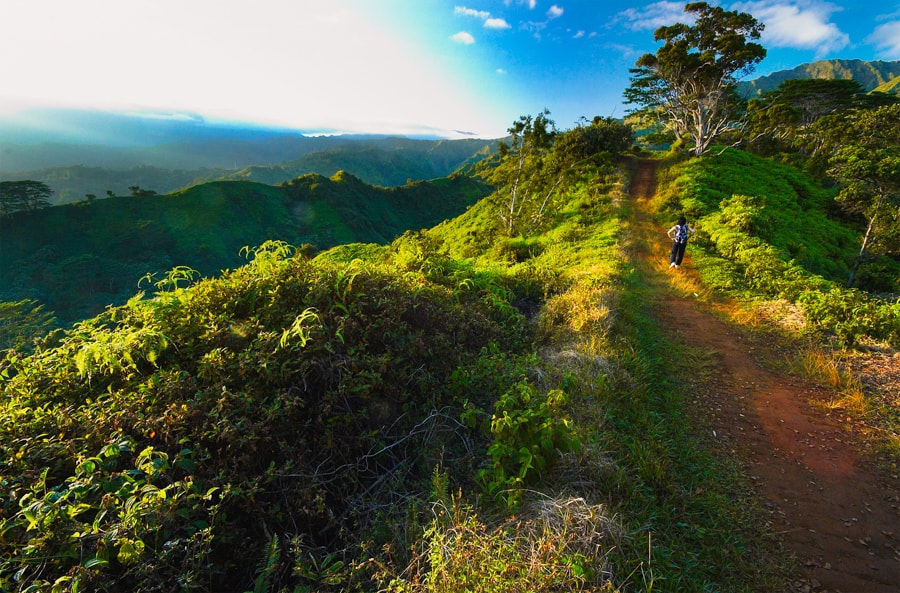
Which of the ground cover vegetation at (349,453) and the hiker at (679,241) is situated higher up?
the hiker at (679,241)

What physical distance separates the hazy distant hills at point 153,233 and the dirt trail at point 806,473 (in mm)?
61790

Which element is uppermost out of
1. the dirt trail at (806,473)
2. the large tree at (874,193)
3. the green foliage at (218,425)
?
the large tree at (874,193)

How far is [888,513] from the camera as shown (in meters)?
3.54

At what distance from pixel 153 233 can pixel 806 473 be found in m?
86.4

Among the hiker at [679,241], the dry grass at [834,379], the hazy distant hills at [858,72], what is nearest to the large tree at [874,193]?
the hiker at [679,241]

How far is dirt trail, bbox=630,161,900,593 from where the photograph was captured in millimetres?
3092

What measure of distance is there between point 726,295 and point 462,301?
7122mm

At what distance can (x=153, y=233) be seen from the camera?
66.4 metres

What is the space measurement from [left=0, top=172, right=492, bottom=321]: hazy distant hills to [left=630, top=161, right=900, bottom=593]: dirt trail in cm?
6179

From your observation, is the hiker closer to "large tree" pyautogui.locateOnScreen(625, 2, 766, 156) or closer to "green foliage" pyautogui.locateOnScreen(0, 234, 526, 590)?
"green foliage" pyautogui.locateOnScreen(0, 234, 526, 590)

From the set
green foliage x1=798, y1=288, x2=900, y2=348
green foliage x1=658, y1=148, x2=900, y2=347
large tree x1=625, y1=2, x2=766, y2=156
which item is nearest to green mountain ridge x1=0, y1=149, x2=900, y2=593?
green foliage x1=798, y1=288, x2=900, y2=348

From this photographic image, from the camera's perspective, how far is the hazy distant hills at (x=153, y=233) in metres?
54.7

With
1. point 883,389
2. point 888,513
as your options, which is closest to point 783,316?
point 883,389

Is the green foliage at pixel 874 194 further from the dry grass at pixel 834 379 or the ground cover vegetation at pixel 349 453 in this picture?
the dry grass at pixel 834 379
